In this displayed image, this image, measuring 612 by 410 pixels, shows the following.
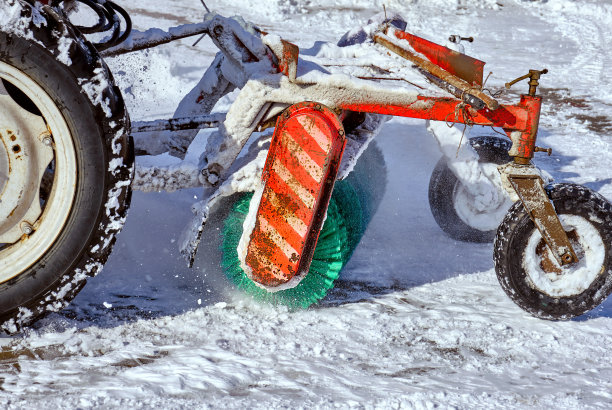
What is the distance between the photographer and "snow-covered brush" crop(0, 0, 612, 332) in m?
2.30

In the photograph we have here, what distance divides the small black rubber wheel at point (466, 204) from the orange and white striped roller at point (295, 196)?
48.9 inches

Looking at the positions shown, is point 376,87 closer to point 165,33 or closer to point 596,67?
point 165,33

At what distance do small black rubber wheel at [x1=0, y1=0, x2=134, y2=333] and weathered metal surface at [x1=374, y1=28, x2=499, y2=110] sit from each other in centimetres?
129

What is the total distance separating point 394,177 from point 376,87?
201 cm

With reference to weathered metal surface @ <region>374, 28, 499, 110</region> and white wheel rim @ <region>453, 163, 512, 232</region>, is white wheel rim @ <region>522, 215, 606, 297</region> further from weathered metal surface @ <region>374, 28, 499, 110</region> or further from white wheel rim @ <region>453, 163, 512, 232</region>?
white wheel rim @ <region>453, 163, 512, 232</region>

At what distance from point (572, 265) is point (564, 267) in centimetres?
3

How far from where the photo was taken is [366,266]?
3.43m

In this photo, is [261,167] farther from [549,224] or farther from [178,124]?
[549,224]

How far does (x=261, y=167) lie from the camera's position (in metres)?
2.76

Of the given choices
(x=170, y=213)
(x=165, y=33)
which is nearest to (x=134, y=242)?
(x=170, y=213)

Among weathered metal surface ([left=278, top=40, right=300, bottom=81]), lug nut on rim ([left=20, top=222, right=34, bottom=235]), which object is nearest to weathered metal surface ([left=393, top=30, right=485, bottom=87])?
weathered metal surface ([left=278, top=40, right=300, bottom=81])

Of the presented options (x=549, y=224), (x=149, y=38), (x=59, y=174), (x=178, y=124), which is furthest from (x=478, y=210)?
(x=59, y=174)

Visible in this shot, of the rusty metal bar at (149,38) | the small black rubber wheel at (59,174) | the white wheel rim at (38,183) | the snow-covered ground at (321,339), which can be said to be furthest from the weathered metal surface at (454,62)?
the white wheel rim at (38,183)

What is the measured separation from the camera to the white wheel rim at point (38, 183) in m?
2.31
